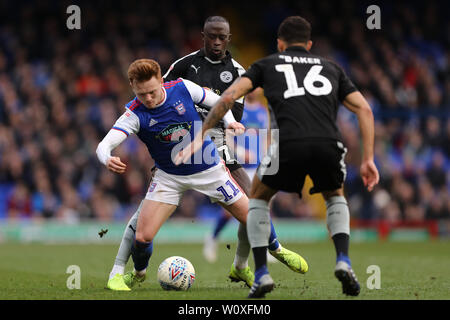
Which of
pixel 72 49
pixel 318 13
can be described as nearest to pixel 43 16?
pixel 72 49

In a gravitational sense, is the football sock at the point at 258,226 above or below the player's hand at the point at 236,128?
below

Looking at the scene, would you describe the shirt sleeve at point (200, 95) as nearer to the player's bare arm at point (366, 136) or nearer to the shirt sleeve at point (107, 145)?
the shirt sleeve at point (107, 145)

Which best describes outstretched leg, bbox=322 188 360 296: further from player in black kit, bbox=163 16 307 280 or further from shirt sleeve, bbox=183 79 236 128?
player in black kit, bbox=163 16 307 280

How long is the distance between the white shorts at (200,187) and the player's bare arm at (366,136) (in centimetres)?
148

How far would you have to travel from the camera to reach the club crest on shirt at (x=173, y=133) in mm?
6930

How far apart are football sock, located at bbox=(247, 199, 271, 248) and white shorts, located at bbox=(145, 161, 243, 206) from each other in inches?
34.2

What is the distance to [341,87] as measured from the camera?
608 centimetres

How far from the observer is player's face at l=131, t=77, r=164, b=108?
6.71 m

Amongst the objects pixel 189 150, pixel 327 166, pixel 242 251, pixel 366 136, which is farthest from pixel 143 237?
pixel 366 136

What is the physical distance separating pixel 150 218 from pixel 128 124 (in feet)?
2.91

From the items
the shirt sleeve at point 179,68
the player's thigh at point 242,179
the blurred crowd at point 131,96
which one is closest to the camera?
the player's thigh at point 242,179

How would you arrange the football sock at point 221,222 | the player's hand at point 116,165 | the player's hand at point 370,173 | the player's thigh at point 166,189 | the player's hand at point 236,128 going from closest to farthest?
the player's hand at point 370,173 → the player's hand at point 116,165 → the player's hand at point 236,128 → the player's thigh at point 166,189 → the football sock at point 221,222

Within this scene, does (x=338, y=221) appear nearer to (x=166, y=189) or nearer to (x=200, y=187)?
(x=200, y=187)

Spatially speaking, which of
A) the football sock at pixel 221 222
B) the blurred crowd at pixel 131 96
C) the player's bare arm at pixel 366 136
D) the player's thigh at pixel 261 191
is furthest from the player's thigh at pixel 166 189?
the blurred crowd at pixel 131 96
